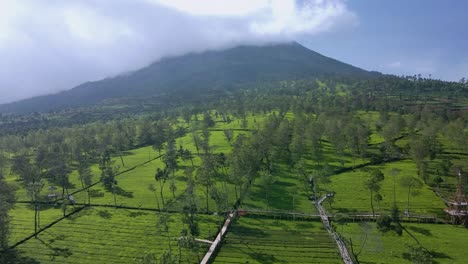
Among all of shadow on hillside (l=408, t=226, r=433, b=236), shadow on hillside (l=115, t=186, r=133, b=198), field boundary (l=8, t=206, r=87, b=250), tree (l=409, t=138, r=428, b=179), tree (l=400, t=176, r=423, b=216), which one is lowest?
shadow on hillside (l=408, t=226, r=433, b=236)

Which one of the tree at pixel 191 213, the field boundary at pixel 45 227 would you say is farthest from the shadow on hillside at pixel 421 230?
the field boundary at pixel 45 227

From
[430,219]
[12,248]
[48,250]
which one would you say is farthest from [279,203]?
[12,248]

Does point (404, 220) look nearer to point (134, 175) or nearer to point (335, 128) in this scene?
point (335, 128)

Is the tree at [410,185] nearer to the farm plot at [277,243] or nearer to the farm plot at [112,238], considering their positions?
the farm plot at [277,243]

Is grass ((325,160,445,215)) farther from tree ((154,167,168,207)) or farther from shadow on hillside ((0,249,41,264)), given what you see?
shadow on hillside ((0,249,41,264))

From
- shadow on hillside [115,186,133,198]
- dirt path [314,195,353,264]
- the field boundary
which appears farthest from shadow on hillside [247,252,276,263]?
the field boundary

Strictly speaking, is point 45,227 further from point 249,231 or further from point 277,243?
point 277,243

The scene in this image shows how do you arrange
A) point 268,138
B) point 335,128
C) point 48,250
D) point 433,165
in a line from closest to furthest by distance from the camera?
1. point 48,250
2. point 433,165
3. point 268,138
4. point 335,128
